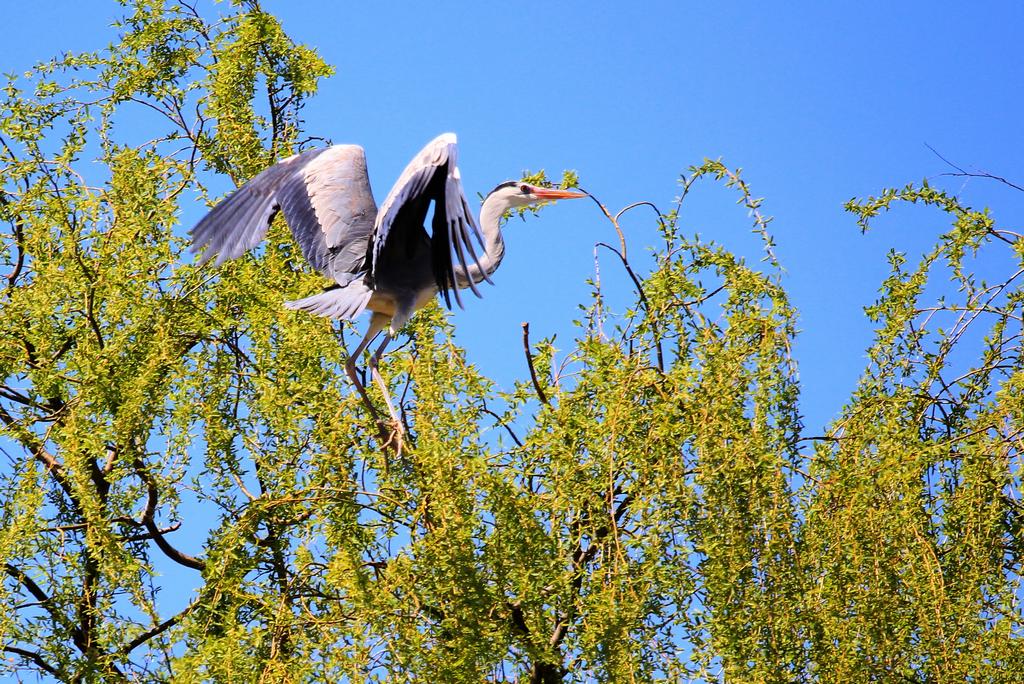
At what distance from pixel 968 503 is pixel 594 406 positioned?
41.2 inches

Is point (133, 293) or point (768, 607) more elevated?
point (133, 293)

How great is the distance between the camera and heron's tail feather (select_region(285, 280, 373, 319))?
14.3 ft

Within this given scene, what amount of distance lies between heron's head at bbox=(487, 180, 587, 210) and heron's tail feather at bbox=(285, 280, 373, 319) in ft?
3.22

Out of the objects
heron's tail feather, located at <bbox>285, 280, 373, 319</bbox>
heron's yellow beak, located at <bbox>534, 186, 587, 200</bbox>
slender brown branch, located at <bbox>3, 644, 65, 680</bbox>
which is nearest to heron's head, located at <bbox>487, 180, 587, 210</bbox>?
heron's yellow beak, located at <bbox>534, 186, 587, 200</bbox>

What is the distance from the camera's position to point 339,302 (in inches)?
178

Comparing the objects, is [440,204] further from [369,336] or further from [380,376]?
[369,336]

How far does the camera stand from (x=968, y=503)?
11.0ft

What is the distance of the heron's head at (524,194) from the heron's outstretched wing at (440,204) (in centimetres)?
81

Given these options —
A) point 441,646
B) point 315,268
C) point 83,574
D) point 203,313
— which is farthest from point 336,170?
point 441,646

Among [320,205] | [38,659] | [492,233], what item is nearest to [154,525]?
[38,659]

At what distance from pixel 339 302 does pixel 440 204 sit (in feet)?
1.73

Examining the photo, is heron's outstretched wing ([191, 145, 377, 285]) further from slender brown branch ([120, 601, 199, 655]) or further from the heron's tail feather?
slender brown branch ([120, 601, 199, 655])

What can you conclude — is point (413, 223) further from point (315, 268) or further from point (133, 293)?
point (133, 293)

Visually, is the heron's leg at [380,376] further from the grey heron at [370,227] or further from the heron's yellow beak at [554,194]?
the heron's yellow beak at [554,194]
